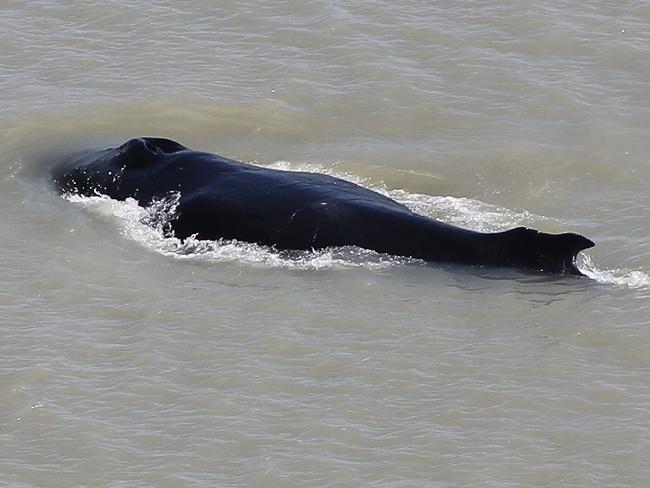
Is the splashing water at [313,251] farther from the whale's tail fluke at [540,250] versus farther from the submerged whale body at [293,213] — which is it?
the whale's tail fluke at [540,250]

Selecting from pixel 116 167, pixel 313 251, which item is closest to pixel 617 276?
pixel 313 251

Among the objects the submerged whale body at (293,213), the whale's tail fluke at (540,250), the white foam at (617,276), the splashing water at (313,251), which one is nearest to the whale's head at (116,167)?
the submerged whale body at (293,213)

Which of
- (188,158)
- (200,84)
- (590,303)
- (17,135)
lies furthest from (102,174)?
(590,303)

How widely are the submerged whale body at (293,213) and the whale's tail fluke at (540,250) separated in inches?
0.4

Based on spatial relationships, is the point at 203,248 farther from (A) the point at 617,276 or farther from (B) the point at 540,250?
(A) the point at 617,276

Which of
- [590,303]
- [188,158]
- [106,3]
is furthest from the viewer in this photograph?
[106,3]

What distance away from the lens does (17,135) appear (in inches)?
849

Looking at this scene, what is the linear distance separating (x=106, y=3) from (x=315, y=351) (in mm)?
12586

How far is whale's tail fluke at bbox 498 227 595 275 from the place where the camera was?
652 inches

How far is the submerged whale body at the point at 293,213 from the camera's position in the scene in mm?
16875

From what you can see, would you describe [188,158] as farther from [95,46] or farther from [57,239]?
[95,46]

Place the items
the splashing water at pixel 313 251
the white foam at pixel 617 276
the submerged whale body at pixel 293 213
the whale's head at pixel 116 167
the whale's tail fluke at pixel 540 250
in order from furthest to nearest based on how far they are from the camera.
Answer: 1. the whale's head at pixel 116 167
2. the splashing water at pixel 313 251
3. the submerged whale body at pixel 293 213
4. the white foam at pixel 617 276
5. the whale's tail fluke at pixel 540 250

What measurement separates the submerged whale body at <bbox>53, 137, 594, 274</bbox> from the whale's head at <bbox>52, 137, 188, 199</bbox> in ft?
0.04

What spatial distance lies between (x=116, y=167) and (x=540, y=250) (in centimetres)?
565
